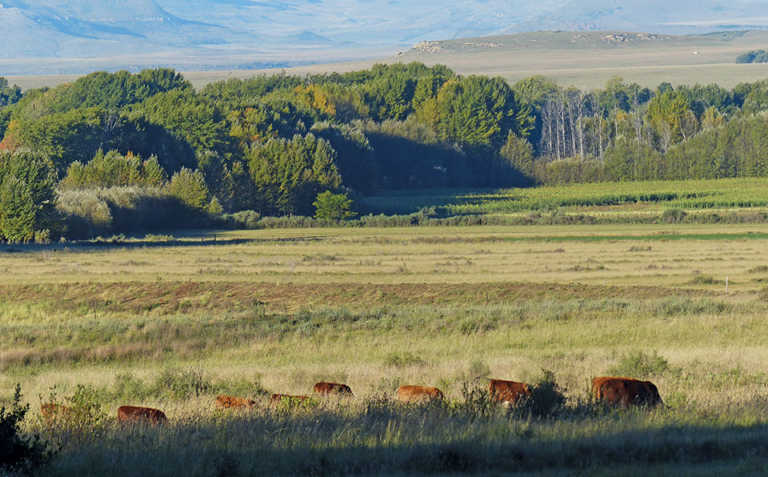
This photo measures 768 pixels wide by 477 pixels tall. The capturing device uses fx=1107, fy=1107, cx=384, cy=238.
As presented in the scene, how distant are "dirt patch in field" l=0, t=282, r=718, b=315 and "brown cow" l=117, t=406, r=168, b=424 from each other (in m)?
20.8

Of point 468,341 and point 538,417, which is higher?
point 538,417

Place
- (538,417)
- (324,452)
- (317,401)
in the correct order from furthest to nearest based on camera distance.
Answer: (317,401), (538,417), (324,452)

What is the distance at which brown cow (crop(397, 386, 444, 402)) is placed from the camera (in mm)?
14844

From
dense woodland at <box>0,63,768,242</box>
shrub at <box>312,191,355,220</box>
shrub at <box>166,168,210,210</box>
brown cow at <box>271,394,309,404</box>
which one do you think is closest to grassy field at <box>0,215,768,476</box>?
brown cow at <box>271,394,309,404</box>

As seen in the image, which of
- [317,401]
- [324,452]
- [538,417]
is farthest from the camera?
[317,401]

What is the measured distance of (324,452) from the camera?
11.5m

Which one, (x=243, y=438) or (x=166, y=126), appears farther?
(x=166, y=126)

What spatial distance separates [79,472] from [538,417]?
5.71 metres

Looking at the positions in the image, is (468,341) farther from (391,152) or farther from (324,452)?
(391,152)

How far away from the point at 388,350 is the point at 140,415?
37.4 ft

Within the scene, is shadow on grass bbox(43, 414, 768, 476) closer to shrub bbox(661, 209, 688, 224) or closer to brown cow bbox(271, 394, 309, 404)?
brown cow bbox(271, 394, 309, 404)

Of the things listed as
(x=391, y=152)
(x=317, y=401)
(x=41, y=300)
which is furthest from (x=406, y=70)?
(x=317, y=401)

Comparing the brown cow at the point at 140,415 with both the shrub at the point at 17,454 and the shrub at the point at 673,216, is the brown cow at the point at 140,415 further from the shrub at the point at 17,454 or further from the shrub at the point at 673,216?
the shrub at the point at 673,216

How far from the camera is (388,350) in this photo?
81.3 feet
